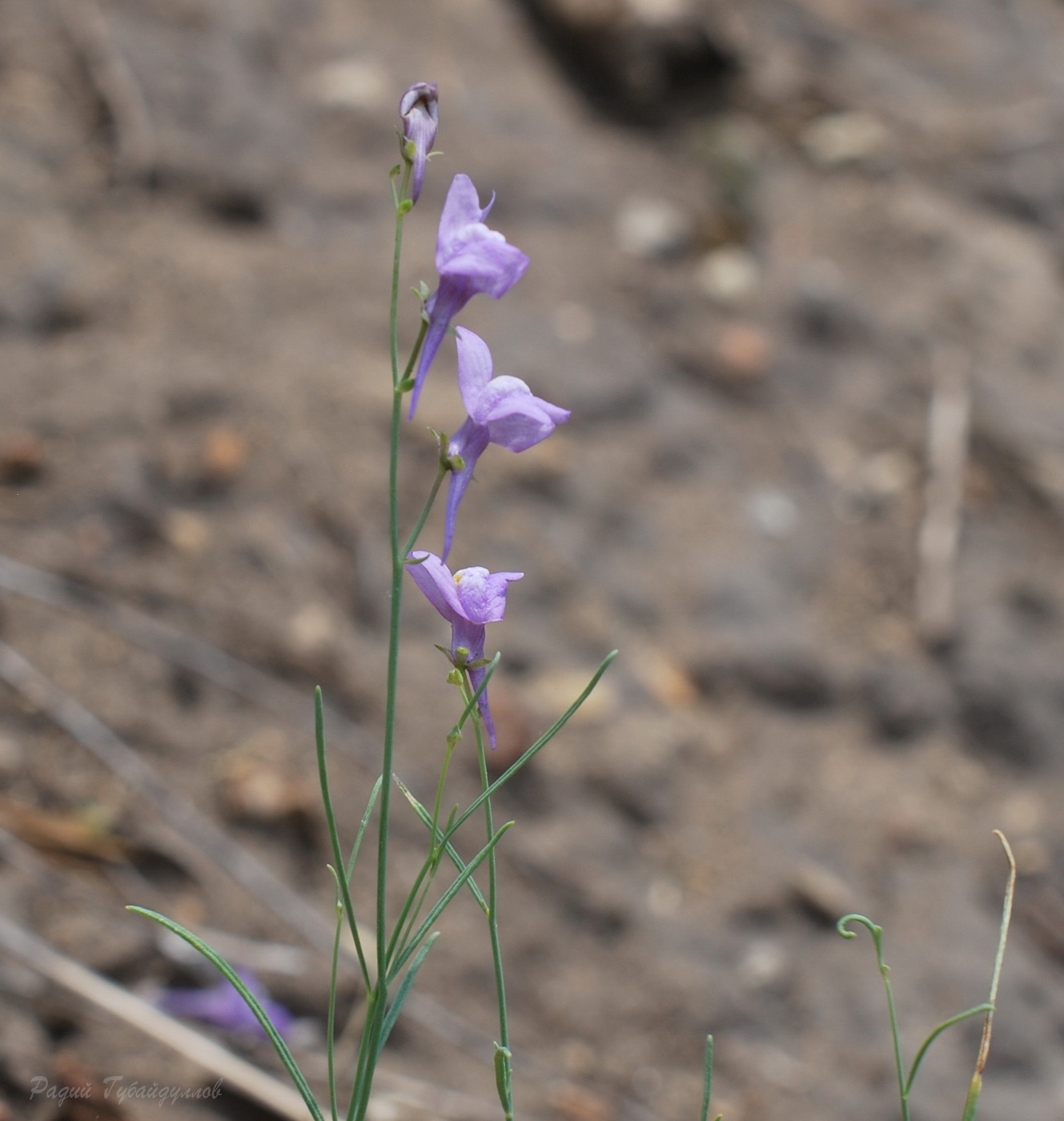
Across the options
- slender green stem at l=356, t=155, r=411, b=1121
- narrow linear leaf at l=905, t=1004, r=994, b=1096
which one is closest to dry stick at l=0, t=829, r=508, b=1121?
slender green stem at l=356, t=155, r=411, b=1121

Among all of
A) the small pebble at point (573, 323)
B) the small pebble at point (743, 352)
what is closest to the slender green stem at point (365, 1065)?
the small pebble at point (573, 323)

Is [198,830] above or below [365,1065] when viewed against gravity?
below

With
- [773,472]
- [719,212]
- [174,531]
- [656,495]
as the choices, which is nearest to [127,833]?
[174,531]

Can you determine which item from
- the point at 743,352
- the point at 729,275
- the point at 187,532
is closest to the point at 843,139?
the point at 729,275

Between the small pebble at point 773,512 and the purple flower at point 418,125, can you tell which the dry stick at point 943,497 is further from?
the purple flower at point 418,125

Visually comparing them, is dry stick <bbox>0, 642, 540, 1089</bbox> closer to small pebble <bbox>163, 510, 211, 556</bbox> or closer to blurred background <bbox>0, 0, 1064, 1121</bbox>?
blurred background <bbox>0, 0, 1064, 1121</bbox>

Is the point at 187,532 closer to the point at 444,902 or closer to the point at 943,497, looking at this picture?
the point at 444,902
